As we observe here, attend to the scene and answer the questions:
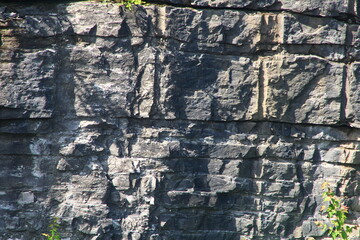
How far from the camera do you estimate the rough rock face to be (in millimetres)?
4137

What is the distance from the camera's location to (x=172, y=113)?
4.26m

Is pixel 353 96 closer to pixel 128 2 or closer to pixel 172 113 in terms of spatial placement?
pixel 172 113

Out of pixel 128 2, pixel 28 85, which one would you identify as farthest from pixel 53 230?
pixel 128 2

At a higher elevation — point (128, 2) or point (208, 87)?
point (128, 2)

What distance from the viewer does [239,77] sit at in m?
4.31

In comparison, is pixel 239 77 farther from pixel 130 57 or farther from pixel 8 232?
pixel 8 232

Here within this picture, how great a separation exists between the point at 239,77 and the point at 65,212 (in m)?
2.05

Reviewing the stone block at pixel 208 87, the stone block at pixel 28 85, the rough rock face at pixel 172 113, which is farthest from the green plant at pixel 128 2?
the stone block at pixel 28 85

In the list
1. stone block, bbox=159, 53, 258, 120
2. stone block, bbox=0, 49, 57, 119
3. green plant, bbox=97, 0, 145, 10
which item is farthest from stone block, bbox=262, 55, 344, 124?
stone block, bbox=0, 49, 57, 119

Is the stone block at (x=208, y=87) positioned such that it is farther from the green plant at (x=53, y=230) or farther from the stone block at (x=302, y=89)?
the green plant at (x=53, y=230)

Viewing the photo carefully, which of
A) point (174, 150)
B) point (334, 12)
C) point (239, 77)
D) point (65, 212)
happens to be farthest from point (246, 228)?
point (334, 12)

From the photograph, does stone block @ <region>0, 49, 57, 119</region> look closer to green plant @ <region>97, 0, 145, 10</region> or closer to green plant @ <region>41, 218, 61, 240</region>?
green plant @ <region>97, 0, 145, 10</region>

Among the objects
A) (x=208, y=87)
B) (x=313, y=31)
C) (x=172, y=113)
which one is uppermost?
(x=313, y=31)

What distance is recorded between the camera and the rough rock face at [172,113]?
4.14 m
